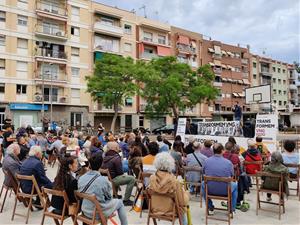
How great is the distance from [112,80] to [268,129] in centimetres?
1999

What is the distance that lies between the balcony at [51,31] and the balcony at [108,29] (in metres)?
4.31

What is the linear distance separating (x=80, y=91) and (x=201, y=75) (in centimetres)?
1391

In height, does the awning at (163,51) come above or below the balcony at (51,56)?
above

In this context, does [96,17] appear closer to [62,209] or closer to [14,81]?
[14,81]

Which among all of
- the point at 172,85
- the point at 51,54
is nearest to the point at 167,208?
the point at 172,85

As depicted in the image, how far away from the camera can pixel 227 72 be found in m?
55.4

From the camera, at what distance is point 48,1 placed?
3412 cm

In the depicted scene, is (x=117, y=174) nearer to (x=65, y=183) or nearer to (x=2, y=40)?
(x=65, y=183)

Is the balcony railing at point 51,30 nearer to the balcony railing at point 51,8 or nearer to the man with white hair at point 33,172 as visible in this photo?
the balcony railing at point 51,8

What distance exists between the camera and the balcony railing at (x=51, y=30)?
109 ft

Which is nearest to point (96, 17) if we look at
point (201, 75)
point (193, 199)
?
point (201, 75)

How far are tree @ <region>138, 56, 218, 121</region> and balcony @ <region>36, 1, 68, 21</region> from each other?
1126 centimetres

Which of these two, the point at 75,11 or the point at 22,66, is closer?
the point at 22,66

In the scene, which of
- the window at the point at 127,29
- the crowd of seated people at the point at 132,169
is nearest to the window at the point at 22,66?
the window at the point at 127,29
